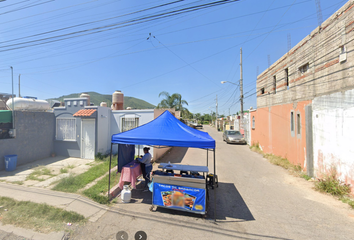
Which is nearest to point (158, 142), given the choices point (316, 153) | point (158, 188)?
point (158, 188)

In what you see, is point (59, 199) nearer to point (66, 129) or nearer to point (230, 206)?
point (230, 206)

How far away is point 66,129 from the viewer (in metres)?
10.7

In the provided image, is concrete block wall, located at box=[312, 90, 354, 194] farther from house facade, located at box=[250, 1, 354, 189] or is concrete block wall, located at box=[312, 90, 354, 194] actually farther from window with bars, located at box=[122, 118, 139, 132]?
window with bars, located at box=[122, 118, 139, 132]

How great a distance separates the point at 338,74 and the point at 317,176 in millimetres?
4191

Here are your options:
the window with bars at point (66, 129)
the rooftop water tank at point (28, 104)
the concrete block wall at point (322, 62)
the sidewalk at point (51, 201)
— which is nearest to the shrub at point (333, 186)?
the concrete block wall at point (322, 62)

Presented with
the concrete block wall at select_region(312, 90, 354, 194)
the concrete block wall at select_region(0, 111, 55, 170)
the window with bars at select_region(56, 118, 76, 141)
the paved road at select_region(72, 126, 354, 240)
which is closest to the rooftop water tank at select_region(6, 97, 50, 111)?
the concrete block wall at select_region(0, 111, 55, 170)

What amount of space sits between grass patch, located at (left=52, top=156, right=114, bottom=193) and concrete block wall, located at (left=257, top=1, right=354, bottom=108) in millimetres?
10102

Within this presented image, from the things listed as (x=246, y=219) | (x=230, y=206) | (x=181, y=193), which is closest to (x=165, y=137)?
(x=181, y=193)

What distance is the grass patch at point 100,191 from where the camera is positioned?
16.8ft

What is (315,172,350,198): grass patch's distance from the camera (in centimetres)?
546

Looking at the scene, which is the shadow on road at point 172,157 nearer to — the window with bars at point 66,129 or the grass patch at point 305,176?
the window with bars at point 66,129

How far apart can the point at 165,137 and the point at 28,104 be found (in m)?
10.3

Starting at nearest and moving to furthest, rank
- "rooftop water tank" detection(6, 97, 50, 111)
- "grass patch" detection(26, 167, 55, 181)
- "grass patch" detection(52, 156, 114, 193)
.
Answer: "grass patch" detection(52, 156, 114, 193)
"grass patch" detection(26, 167, 55, 181)
"rooftop water tank" detection(6, 97, 50, 111)

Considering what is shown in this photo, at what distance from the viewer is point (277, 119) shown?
434 inches
